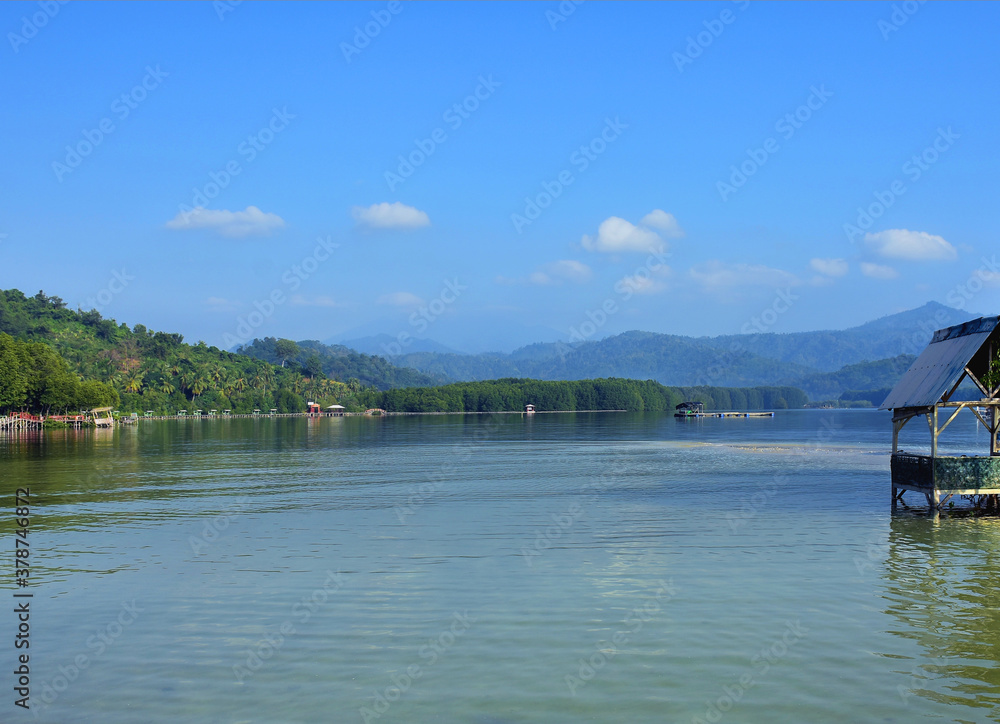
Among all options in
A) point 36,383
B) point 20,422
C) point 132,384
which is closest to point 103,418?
point 20,422

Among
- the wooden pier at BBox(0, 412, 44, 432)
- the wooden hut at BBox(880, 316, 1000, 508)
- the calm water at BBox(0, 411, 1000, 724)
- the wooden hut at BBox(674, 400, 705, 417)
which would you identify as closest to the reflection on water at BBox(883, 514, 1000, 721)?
the calm water at BBox(0, 411, 1000, 724)

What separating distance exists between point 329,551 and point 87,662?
9895 millimetres

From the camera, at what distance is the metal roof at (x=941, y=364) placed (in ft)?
91.9

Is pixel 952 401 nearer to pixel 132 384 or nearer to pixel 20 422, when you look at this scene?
pixel 20 422

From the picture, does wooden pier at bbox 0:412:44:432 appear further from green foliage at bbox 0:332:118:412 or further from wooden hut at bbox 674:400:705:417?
wooden hut at bbox 674:400:705:417

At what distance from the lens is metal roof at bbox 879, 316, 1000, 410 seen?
2800 centimetres

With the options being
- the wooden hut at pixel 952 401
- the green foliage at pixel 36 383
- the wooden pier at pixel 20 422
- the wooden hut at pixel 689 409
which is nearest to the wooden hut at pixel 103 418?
the green foliage at pixel 36 383

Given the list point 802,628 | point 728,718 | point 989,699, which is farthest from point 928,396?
point 728,718

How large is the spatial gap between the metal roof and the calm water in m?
4.72

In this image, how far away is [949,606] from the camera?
16594 mm

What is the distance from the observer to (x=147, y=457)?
61.9 meters

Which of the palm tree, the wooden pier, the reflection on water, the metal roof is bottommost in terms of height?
the reflection on water

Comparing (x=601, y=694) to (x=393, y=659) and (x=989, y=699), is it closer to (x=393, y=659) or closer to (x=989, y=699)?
(x=393, y=659)

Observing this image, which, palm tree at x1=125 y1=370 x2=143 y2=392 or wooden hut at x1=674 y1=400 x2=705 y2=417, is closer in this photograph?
wooden hut at x1=674 y1=400 x2=705 y2=417
